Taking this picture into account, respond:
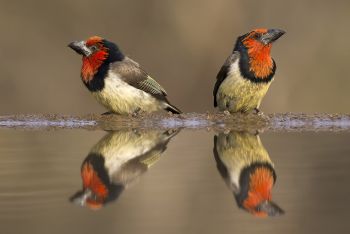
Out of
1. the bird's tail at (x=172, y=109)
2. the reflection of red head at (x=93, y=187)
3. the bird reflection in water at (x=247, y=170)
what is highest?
the bird's tail at (x=172, y=109)

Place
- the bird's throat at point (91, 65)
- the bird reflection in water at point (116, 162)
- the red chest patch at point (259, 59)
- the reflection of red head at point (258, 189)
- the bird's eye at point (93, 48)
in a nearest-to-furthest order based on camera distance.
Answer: the reflection of red head at point (258, 189), the bird reflection in water at point (116, 162), the red chest patch at point (259, 59), the bird's throat at point (91, 65), the bird's eye at point (93, 48)

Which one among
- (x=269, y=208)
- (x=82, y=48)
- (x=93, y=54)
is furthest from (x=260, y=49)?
(x=269, y=208)

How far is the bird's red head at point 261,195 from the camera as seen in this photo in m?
5.70

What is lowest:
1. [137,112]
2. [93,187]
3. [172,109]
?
[93,187]

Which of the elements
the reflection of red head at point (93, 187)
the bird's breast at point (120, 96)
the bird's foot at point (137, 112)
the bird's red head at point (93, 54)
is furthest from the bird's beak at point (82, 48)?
the reflection of red head at point (93, 187)

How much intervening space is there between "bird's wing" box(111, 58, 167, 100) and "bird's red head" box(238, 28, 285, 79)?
1.05m

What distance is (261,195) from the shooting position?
6.15 meters

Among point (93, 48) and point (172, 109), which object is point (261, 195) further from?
point (172, 109)

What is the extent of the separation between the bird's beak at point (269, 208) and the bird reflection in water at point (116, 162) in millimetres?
899

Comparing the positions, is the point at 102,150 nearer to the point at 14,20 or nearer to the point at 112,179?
the point at 112,179

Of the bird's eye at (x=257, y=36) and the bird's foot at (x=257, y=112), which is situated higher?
the bird's eye at (x=257, y=36)

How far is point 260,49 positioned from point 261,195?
4723 mm

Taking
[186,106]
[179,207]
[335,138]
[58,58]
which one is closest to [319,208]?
[179,207]

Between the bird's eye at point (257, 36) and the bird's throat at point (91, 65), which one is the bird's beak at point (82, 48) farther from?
the bird's eye at point (257, 36)
